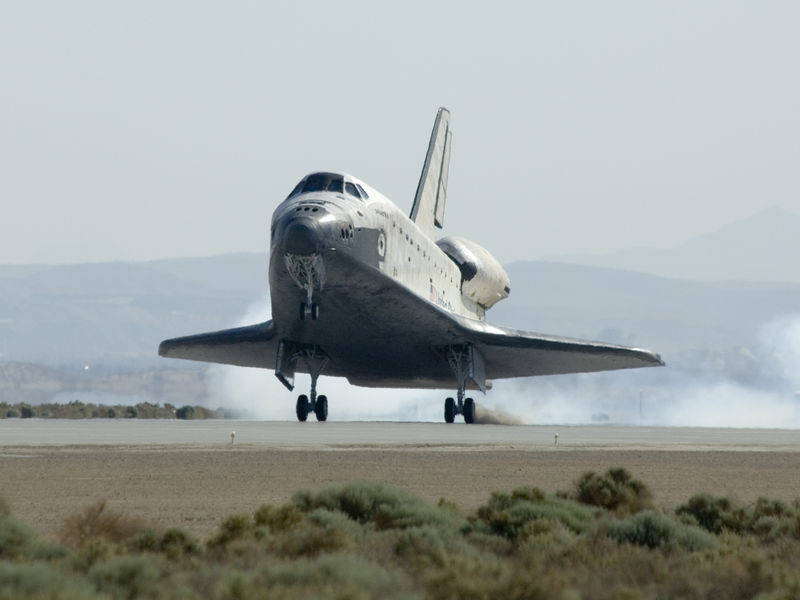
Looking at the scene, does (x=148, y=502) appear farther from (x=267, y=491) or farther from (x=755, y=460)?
(x=755, y=460)

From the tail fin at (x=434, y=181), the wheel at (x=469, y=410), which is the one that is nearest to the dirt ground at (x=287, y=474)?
the wheel at (x=469, y=410)

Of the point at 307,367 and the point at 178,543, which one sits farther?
the point at 307,367

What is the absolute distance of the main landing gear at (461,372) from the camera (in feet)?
122

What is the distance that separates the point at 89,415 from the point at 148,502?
119 feet

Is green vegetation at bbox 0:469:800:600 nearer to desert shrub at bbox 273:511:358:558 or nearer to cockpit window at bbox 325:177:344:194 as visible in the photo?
desert shrub at bbox 273:511:358:558

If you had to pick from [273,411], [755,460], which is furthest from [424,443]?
[273,411]

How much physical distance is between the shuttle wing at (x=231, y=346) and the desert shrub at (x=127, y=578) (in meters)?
28.2

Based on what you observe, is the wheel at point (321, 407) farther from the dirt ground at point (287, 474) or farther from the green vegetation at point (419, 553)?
the green vegetation at point (419, 553)

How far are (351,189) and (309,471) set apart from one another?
14520 mm

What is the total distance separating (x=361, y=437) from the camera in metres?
27.8

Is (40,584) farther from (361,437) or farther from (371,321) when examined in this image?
(371,321)

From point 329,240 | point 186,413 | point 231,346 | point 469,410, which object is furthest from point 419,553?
point 186,413

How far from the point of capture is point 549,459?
22609 millimetres

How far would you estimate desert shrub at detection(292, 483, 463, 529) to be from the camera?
12.5m
